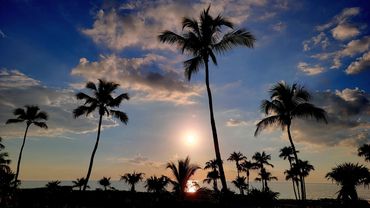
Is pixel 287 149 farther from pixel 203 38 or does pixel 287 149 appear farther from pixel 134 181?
pixel 203 38

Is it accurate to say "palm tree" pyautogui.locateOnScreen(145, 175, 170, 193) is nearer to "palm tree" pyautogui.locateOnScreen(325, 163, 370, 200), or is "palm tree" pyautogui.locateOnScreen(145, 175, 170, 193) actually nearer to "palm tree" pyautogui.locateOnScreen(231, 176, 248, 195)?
"palm tree" pyautogui.locateOnScreen(325, 163, 370, 200)

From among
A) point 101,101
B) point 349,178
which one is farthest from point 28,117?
point 349,178

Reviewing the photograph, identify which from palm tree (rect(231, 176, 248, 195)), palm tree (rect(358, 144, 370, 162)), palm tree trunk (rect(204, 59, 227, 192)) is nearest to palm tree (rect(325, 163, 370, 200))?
palm tree trunk (rect(204, 59, 227, 192))

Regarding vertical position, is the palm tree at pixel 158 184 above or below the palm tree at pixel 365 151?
below

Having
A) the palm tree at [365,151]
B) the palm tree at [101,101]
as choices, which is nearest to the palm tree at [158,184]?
the palm tree at [101,101]

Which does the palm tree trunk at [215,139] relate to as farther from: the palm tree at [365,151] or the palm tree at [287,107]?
the palm tree at [365,151]

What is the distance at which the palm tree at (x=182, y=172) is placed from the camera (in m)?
20.0

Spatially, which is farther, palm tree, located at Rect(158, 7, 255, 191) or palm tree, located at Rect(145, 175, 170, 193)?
palm tree, located at Rect(145, 175, 170, 193)

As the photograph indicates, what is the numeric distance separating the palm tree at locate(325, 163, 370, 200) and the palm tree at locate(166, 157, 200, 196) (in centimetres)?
845

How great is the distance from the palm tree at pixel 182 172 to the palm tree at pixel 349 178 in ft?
27.7

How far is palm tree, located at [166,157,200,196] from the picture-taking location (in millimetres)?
20000

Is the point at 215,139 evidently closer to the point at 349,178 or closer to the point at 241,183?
the point at 349,178

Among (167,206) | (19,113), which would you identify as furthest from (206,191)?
(19,113)

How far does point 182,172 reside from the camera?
794 inches
